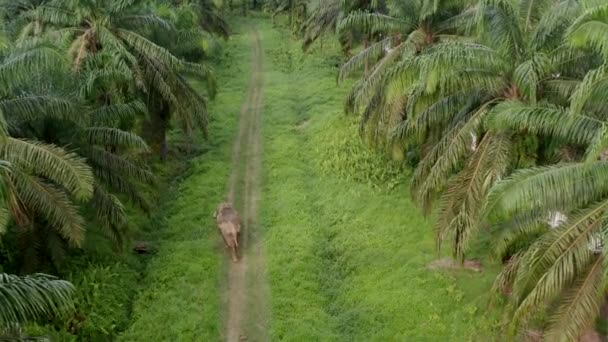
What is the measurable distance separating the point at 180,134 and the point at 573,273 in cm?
2095

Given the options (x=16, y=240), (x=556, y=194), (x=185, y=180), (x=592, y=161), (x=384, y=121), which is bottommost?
(x=185, y=180)

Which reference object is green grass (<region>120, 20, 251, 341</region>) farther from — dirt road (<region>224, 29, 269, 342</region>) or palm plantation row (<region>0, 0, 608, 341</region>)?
palm plantation row (<region>0, 0, 608, 341</region>)

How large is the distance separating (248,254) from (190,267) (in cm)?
180

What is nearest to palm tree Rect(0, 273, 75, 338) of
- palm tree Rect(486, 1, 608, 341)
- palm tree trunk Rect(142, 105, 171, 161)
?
palm tree Rect(486, 1, 608, 341)

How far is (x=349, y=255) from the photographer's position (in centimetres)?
1773

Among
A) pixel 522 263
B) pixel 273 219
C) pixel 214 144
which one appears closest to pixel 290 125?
pixel 214 144

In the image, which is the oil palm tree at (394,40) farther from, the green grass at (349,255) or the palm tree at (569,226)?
the palm tree at (569,226)

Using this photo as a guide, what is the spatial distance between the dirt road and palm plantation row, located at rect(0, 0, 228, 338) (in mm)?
2818

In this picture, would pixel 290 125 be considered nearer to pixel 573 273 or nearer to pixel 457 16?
pixel 457 16

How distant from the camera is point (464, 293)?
1513cm

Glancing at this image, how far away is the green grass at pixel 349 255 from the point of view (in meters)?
14.5

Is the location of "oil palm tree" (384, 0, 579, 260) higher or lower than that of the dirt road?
higher

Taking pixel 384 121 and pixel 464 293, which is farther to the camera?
pixel 384 121

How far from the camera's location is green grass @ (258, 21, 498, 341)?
14.5 metres
